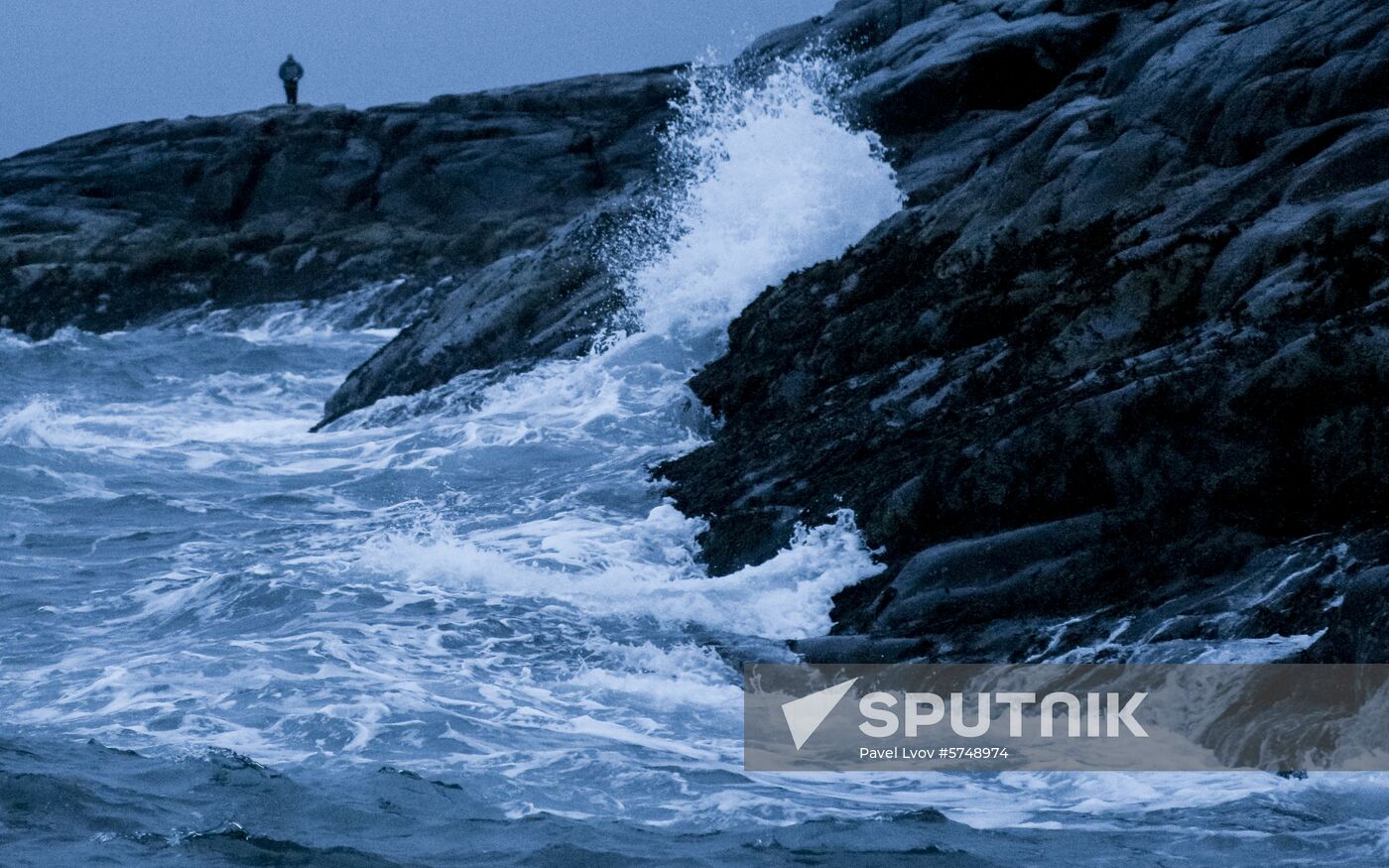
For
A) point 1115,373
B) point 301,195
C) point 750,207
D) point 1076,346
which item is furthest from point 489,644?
point 301,195

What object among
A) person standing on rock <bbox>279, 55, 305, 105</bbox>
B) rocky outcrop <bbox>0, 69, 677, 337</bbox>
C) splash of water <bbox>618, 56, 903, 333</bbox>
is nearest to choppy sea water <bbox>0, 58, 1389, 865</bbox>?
splash of water <bbox>618, 56, 903, 333</bbox>

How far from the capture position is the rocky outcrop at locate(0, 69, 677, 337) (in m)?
33.8

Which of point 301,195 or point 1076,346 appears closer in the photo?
point 1076,346

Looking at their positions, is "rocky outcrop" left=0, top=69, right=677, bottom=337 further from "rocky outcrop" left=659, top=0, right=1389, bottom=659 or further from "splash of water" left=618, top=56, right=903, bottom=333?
"rocky outcrop" left=659, top=0, right=1389, bottom=659

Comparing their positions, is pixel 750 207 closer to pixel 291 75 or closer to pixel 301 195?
pixel 301 195

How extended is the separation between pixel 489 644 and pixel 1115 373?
3933 millimetres

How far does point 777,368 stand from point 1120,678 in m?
6.52

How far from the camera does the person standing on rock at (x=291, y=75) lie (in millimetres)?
41312

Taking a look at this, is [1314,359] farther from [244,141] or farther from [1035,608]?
[244,141]

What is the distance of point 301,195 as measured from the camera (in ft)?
120

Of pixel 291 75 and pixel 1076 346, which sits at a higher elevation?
pixel 291 75

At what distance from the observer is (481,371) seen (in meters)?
18.1

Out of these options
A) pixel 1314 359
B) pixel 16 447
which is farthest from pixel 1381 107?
pixel 16 447

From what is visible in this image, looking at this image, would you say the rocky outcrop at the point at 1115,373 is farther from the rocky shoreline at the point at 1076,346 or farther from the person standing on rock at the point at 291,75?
the person standing on rock at the point at 291,75
